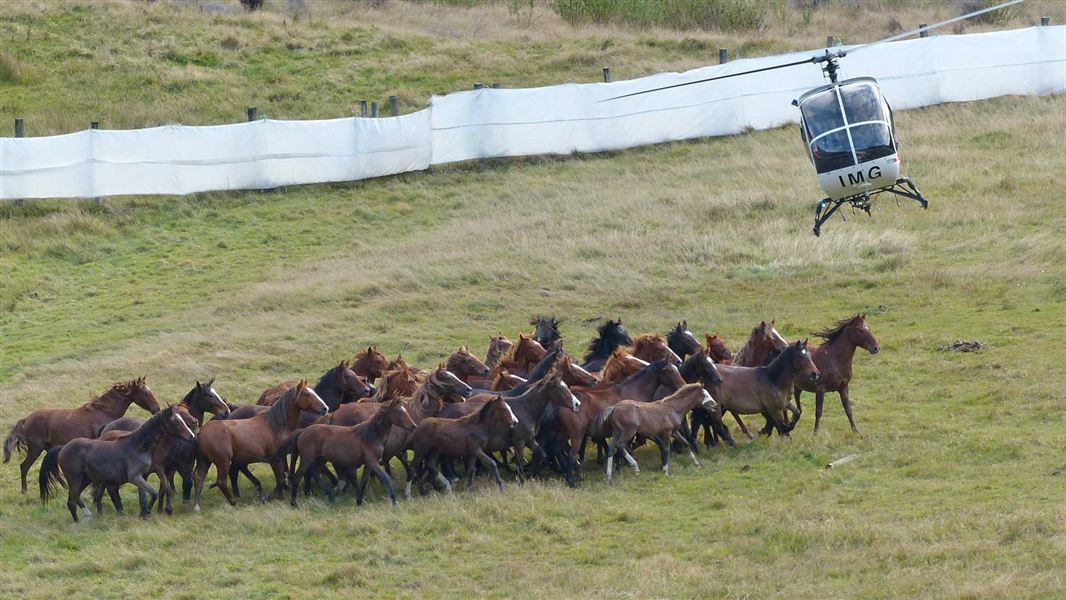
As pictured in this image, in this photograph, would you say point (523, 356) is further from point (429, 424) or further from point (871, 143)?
point (871, 143)

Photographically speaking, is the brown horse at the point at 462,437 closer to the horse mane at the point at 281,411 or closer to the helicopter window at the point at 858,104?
the horse mane at the point at 281,411

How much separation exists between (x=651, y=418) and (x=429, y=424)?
228 cm

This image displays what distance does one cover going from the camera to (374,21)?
44.3m

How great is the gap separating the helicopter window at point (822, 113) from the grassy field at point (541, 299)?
116 inches

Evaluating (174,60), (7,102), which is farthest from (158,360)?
(174,60)

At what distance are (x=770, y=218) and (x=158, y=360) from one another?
1177 cm

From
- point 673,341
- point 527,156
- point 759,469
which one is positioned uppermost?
point 527,156

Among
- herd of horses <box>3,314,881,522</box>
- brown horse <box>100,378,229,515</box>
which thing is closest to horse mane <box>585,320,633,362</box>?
herd of horses <box>3,314,881,522</box>

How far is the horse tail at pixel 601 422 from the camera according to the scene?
14242 millimetres

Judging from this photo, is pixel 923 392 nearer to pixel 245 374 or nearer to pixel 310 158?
pixel 245 374

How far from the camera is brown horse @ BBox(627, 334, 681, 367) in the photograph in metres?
16.3

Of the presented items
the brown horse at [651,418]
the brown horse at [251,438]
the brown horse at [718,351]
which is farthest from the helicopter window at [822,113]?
the brown horse at [251,438]

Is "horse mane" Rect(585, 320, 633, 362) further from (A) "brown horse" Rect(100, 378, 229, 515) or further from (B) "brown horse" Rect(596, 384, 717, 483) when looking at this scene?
(A) "brown horse" Rect(100, 378, 229, 515)

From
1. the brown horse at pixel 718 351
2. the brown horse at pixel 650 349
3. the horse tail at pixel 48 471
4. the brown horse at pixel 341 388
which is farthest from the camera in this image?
the brown horse at pixel 718 351
